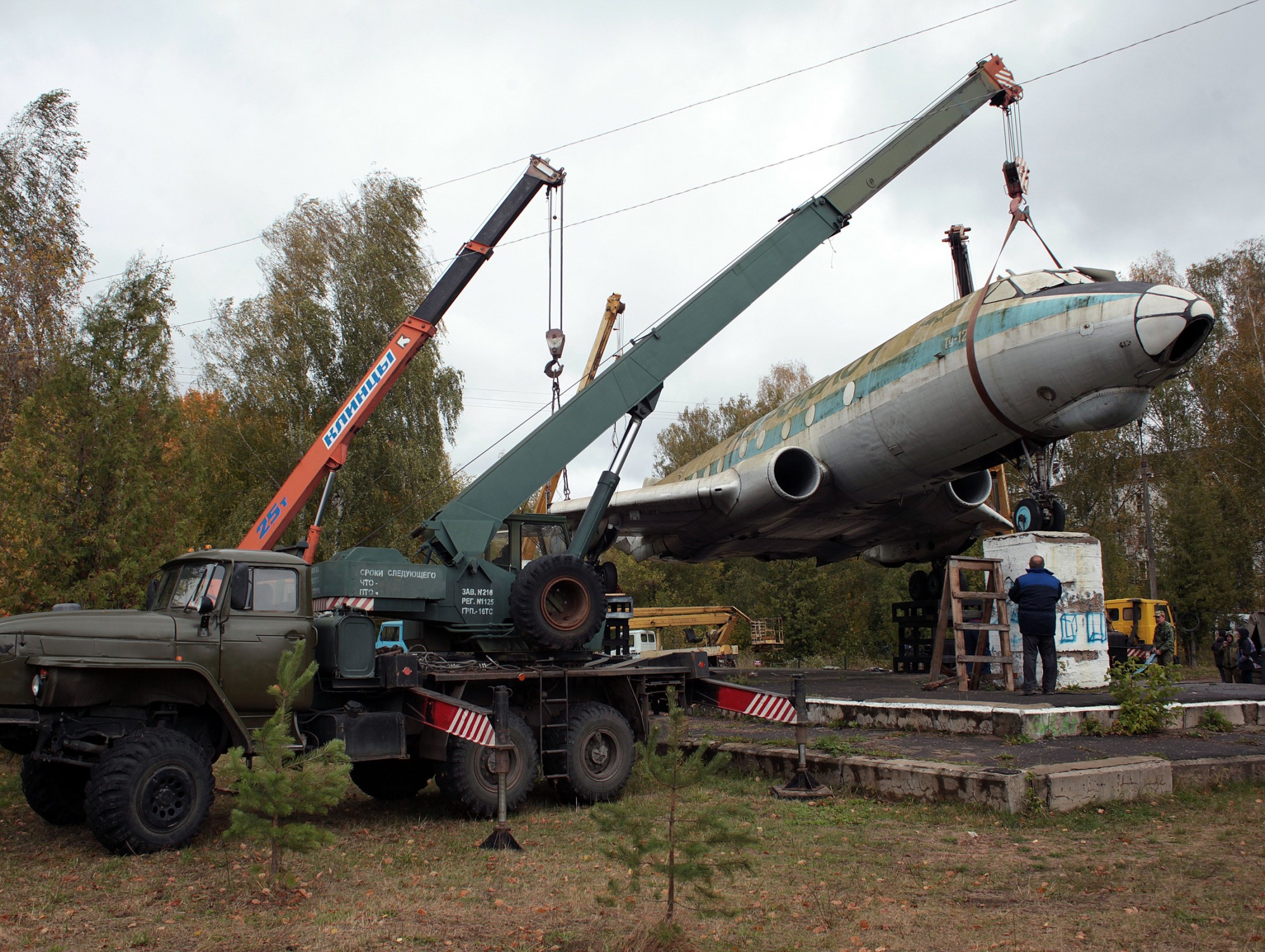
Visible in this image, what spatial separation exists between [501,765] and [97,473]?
7.30 m

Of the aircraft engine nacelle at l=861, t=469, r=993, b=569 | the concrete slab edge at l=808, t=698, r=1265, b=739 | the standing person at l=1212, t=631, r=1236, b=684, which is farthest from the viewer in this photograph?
the standing person at l=1212, t=631, r=1236, b=684

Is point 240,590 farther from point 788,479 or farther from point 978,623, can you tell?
point 788,479

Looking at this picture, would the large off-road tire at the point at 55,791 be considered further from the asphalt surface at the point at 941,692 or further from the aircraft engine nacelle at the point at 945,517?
the aircraft engine nacelle at the point at 945,517

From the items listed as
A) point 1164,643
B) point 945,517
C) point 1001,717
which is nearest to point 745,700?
point 1001,717

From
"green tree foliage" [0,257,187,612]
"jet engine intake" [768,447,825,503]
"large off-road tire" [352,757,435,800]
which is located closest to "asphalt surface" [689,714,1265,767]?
"large off-road tire" [352,757,435,800]

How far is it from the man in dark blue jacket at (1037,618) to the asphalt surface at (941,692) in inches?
→ 7.8

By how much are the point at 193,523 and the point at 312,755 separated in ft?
24.6

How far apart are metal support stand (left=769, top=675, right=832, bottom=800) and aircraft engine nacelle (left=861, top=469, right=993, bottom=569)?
7770 mm

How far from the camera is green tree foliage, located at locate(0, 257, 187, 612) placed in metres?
10.2

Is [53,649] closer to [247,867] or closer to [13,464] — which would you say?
[247,867]

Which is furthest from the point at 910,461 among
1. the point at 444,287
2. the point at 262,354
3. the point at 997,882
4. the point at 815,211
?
the point at 262,354

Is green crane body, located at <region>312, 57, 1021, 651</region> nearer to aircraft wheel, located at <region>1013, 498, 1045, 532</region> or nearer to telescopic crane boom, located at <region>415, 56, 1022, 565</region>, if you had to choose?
telescopic crane boom, located at <region>415, 56, 1022, 565</region>

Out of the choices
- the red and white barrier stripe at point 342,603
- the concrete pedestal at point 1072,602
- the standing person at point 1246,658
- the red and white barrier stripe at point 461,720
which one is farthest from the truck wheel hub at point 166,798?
the standing person at point 1246,658

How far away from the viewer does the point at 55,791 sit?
665 cm
